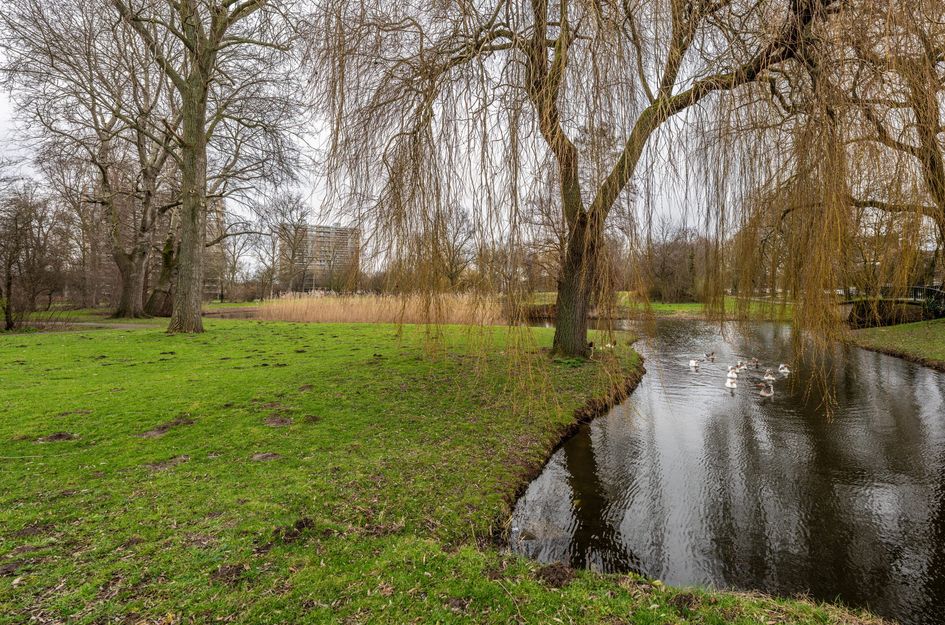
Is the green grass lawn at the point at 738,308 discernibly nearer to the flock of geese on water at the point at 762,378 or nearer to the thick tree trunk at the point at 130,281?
the flock of geese on water at the point at 762,378

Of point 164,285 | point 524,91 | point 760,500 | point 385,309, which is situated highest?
point 524,91

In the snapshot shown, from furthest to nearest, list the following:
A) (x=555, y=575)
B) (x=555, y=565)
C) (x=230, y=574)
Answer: (x=555, y=565)
(x=555, y=575)
(x=230, y=574)

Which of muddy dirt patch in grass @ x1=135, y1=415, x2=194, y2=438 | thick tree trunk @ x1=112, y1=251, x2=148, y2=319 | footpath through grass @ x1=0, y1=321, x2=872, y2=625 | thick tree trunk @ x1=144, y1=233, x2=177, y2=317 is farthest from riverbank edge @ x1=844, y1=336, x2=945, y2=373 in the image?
thick tree trunk @ x1=112, y1=251, x2=148, y2=319

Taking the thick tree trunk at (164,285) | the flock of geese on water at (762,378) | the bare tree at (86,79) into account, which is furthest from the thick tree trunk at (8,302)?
the flock of geese on water at (762,378)

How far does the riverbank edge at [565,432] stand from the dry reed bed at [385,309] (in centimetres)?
97

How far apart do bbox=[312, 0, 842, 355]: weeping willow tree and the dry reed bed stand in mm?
495

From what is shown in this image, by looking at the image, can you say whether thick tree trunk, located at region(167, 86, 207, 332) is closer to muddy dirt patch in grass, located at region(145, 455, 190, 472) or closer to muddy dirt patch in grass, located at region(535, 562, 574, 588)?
muddy dirt patch in grass, located at region(145, 455, 190, 472)

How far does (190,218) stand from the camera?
31.7 feet

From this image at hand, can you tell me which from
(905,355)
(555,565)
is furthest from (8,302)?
(905,355)

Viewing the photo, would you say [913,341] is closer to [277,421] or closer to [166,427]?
[277,421]

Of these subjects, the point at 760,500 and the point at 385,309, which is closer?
the point at 385,309

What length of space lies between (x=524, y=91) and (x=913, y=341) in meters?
14.3

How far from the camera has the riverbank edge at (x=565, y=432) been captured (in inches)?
109

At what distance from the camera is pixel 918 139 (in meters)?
2.42
